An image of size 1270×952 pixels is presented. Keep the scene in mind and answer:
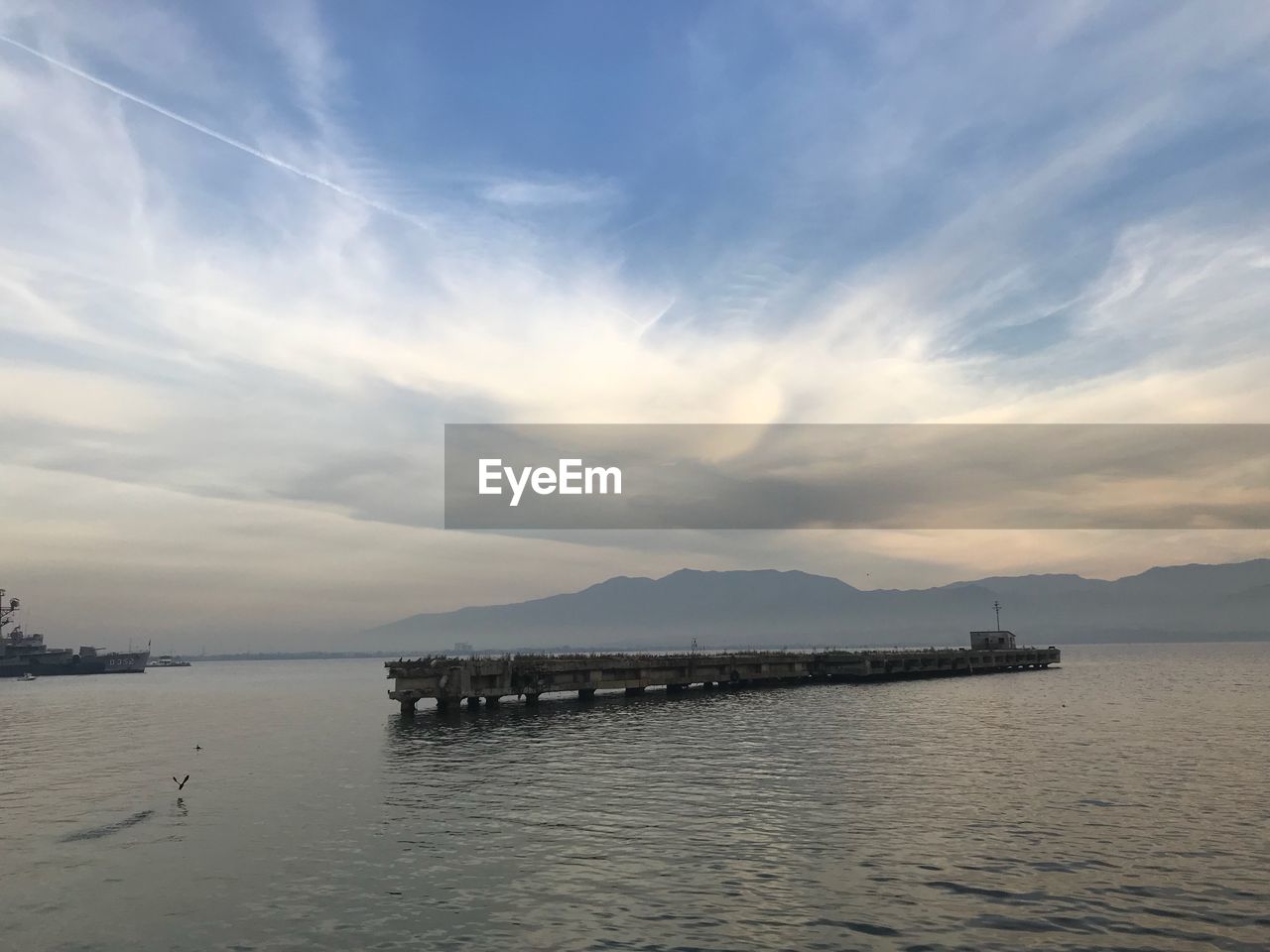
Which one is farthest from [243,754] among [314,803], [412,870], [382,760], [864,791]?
[864,791]

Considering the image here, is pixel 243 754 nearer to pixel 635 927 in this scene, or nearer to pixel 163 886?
pixel 163 886

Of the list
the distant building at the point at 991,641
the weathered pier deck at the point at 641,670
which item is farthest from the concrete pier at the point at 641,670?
the distant building at the point at 991,641

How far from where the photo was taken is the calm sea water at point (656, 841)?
18.6m

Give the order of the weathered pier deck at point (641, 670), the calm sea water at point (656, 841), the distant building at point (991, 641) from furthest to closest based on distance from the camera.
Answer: the distant building at point (991, 641) < the weathered pier deck at point (641, 670) < the calm sea water at point (656, 841)

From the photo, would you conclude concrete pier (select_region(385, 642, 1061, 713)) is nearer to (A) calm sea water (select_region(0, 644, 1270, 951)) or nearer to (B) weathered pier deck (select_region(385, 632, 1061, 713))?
(B) weathered pier deck (select_region(385, 632, 1061, 713))

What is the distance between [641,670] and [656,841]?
67.1 m

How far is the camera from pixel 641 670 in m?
92.0

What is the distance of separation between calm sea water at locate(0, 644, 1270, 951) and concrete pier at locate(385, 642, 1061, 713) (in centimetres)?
1792

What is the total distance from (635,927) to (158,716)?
3398 inches

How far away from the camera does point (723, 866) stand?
898 inches

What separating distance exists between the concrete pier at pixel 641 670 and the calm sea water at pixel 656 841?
17922 millimetres

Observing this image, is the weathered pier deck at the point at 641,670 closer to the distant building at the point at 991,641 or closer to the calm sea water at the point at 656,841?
the distant building at the point at 991,641

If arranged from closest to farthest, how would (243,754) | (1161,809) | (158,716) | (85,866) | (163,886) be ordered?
(163,886), (85,866), (1161,809), (243,754), (158,716)

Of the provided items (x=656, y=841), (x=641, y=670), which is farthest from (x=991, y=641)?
(x=656, y=841)
